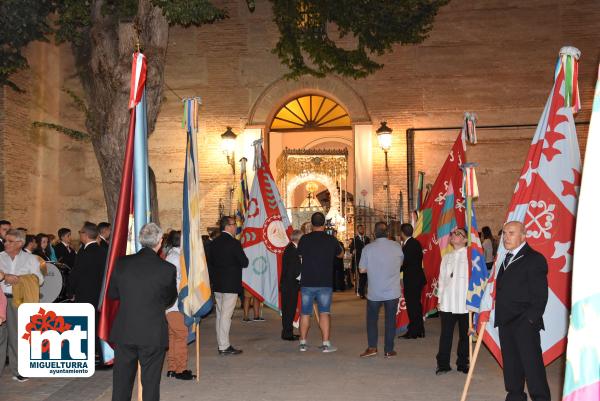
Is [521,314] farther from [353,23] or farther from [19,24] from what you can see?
[19,24]

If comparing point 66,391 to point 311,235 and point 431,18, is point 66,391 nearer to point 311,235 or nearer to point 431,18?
point 311,235

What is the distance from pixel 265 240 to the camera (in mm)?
13461

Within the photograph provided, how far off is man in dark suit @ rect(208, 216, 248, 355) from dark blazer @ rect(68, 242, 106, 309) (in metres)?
1.66

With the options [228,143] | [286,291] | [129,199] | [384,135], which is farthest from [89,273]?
[384,135]

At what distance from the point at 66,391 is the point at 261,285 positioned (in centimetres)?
537

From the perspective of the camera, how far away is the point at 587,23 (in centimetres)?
2069

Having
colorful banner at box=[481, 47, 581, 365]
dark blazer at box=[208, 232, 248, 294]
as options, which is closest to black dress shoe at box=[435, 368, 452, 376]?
colorful banner at box=[481, 47, 581, 365]

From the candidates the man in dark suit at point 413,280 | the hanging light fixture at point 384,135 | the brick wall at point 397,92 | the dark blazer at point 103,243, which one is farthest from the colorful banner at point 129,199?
the brick wall at point 397,92

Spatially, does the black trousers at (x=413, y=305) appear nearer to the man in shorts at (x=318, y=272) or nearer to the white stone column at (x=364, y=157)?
the man in shorts at (x=318, y=272)

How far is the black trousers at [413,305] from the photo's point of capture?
12.3 m

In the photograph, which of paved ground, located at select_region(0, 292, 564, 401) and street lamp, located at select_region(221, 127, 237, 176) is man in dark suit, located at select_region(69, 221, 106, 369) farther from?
street lamp, located at select_region(221, 127, 237, 176)

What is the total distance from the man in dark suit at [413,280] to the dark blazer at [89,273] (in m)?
5.11

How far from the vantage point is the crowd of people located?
614 cm

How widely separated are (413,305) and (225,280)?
11.6ft
